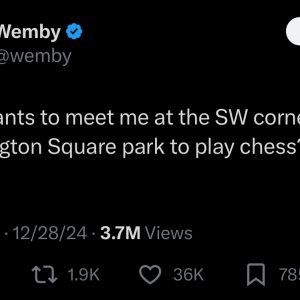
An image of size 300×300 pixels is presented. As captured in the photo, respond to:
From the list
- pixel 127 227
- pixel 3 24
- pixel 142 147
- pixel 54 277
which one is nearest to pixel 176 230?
pixel 127 227

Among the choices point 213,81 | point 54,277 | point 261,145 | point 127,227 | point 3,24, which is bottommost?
point 54,277

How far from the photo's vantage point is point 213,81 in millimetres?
1679

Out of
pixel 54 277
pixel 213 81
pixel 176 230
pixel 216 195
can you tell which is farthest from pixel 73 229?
pixel 213 81

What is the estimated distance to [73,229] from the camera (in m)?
1.70

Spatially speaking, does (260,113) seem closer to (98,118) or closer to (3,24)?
(98,118)

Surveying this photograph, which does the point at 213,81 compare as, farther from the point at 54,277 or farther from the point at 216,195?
the point at 54,277

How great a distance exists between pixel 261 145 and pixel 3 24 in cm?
73

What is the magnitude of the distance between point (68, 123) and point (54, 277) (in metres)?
0.40

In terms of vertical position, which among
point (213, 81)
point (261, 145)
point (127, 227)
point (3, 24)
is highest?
point (3, 24)

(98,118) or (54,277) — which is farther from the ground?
(98,118)

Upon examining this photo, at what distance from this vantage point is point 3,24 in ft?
5.58

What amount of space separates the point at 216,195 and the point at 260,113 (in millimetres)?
242

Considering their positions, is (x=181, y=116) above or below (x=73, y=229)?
above

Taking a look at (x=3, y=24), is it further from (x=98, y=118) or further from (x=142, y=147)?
(x=142, y=147)
